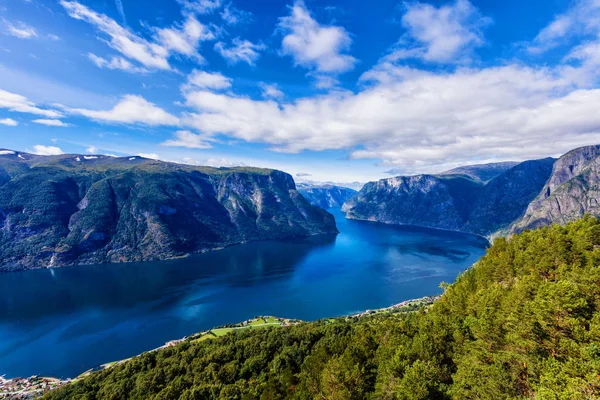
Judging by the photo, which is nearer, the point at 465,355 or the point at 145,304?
the point at 465,355

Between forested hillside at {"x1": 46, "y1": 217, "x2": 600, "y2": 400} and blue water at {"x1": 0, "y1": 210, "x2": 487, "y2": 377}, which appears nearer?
forested hillside at {"x1": 46, "y1": 217, "x2": 600, "y2": 400}

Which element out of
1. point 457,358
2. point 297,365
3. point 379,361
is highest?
point 457,358

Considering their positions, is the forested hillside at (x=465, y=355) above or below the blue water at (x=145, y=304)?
above

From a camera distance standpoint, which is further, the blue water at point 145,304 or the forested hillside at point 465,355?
the blue water at point 145,304

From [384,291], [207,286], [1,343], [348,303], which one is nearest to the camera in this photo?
[1,343]

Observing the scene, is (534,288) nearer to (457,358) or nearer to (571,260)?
(457,358)

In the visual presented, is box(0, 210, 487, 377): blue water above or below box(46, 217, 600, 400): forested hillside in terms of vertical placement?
below

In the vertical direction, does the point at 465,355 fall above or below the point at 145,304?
above

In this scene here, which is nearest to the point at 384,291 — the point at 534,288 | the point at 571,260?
the point at 571,260
